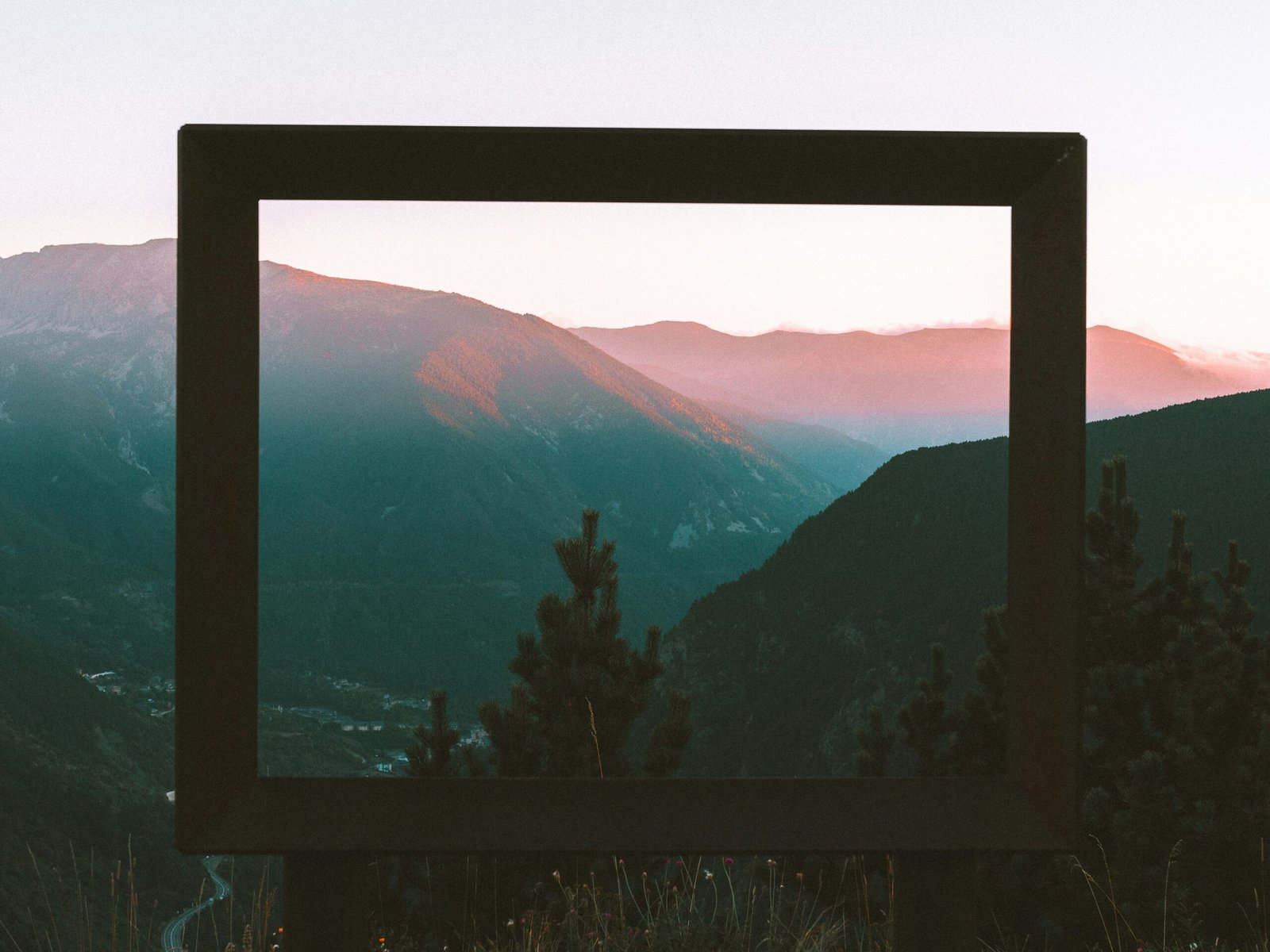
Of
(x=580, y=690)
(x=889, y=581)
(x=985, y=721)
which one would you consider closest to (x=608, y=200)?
(x=580, y=690)

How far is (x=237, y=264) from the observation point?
6.89 ft

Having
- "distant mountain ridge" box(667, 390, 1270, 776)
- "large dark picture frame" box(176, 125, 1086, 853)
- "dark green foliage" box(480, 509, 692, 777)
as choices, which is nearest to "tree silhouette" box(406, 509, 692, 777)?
"dark green foliage" box(480, 509, 692, 777)

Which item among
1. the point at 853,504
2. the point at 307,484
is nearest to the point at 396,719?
the point at 853,504

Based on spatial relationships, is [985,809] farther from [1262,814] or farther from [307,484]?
[307,484]

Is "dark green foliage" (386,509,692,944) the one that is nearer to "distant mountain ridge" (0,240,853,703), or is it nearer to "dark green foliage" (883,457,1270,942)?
"dark green foliage" (883,457,1270,942)

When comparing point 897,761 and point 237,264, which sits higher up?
point 237,264

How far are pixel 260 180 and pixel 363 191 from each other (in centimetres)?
21

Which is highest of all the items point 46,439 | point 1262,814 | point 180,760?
point 46,439

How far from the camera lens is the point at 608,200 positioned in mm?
2172

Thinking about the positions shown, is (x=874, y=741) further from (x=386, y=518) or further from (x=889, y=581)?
(x=386, y=518)

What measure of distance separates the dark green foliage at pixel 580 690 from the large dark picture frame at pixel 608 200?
228 inches

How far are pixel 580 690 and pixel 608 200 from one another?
271 inches

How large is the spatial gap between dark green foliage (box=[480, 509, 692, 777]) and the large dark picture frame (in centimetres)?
580

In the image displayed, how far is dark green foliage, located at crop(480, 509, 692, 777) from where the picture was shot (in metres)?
8.18
